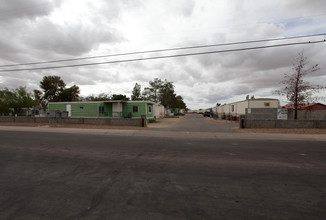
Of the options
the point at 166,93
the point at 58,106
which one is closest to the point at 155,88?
the point at 166,93

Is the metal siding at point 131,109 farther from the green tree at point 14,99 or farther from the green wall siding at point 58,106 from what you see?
the green tree at point 14,99

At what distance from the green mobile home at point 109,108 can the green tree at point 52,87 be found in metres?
34.3

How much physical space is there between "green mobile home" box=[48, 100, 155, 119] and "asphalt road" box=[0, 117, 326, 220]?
18192mm

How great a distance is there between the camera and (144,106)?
78.4 feet

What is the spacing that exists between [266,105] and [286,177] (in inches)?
853

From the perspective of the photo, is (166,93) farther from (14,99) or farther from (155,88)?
(14,99)

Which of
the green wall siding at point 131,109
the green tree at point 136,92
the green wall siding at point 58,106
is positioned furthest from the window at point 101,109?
the green tree at point 136,92

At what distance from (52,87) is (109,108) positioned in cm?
4353

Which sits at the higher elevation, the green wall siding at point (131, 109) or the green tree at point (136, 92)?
the green tree at point (136, 92)

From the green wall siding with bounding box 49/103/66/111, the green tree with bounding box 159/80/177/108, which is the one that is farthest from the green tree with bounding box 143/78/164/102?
the green wall siding with bounding box 49/103/66/111

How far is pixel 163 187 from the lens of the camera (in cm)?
371

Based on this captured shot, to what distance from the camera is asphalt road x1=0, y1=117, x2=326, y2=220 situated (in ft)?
9.15

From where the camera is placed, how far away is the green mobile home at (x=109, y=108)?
24.2 m

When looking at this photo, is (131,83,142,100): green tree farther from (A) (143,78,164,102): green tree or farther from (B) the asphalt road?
(B) the asphalt road
